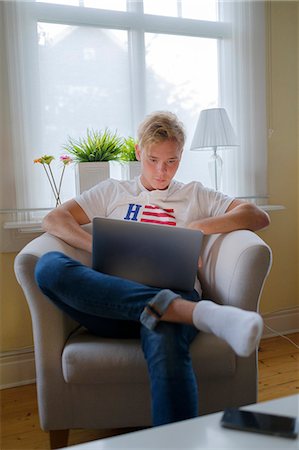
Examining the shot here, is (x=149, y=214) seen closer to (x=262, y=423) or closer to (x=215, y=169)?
(x=215, y=169)

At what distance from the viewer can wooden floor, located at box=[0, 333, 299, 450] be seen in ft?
5.29

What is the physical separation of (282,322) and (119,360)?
1603 mm

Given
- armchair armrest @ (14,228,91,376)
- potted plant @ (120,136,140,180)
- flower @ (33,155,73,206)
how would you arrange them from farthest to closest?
1. potted plant @ (120,136,140,180)
2. flower @ (33,155,73,206)
3. armchair armrest @ (14,228,91,376)

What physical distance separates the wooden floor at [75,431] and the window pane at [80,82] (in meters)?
0.99

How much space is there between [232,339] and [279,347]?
155cm

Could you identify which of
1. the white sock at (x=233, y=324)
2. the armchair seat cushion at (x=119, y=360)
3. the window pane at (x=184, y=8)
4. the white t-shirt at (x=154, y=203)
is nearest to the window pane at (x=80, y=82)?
the window pane at (x=184, y=8)

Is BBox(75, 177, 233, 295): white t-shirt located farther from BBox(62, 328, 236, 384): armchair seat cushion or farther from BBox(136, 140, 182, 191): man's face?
BBox(62, 328, 236, 384): armchair seat cushion

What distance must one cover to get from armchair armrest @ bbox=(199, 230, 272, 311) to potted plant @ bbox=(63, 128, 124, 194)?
2.38ft

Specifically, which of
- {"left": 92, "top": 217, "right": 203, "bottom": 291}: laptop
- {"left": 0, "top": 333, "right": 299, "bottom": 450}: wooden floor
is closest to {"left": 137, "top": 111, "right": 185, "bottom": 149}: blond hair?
{"left": 92, "top": 217, "right": 203, "bottom": 291}: laptop

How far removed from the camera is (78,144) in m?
2.19

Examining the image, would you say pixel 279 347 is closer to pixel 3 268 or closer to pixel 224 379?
pixel 224 379

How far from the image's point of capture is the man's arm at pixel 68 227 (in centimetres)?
162

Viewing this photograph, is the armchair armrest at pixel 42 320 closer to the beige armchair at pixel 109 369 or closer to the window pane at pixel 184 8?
the beige armchair at pixel 109 369

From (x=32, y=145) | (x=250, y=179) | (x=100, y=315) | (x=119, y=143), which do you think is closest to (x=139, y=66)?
(x=119, y=143)
